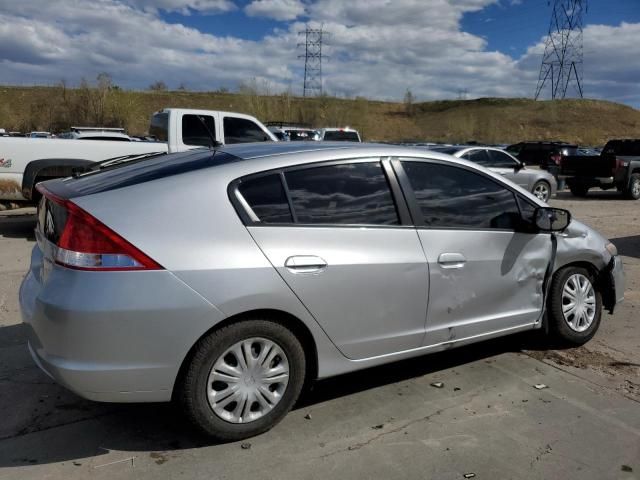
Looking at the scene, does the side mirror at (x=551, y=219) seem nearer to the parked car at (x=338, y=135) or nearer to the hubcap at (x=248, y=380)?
the hubcap at (x=248, y=380)

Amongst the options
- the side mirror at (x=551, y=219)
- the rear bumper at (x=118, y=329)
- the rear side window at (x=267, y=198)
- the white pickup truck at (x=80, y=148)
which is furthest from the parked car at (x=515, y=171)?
the rear bumper at (x=118, y=329)

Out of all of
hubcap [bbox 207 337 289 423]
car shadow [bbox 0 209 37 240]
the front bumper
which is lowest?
car shadow [bbox 0 209 37 240]

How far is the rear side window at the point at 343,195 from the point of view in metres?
3.42

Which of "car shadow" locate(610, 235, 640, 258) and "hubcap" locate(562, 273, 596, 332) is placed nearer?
"hubcap" locate(562, 273, 596, 332)

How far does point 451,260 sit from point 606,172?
16151mm

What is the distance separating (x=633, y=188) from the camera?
1795 cm

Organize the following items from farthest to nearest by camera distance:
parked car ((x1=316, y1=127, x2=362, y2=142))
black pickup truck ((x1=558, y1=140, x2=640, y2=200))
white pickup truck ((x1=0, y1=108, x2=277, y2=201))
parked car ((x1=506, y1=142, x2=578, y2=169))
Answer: parked car ((x1=506, y1=142, x2=578, y2=169))
parked car ((x1=316, y1=127, x2=362, y2=142))
black pickup truck ((x1=558, y1=140, x2=640, y2=200))
white pickup truck ((x1=0, y1=108, x2=277, y2=201))

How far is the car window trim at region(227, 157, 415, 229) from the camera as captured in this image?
3.21 meters

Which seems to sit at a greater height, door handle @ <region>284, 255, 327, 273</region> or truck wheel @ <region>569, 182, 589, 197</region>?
door handle @ <region>284, 255, 327, 273</region>

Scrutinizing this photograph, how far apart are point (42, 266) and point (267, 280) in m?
1.23

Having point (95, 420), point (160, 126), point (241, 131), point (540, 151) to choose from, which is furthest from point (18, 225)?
point (540, 151)

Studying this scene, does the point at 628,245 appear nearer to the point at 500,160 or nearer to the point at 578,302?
the point at 578,302

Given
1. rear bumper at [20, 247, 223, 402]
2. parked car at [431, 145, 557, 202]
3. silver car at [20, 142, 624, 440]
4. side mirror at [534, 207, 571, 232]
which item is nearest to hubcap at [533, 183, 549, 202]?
parked car at [431, 145, 557, 202]

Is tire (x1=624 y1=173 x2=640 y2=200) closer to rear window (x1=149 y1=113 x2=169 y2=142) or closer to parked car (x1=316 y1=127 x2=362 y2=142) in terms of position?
parked car (x1=316 y1=127 x2=362 y2=142)
